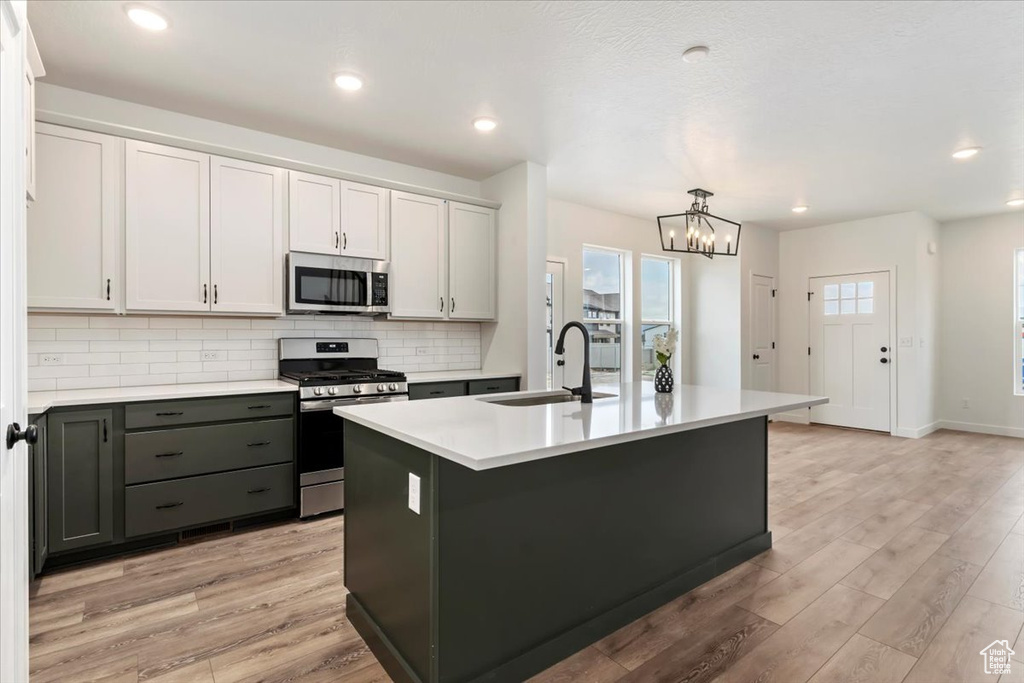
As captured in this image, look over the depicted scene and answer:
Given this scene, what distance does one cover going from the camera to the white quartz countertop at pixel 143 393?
262 centimetres

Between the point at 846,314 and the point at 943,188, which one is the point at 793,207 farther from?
the point at 846,314

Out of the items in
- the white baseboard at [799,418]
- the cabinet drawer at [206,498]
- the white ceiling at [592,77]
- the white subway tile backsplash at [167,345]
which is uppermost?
the white ceiling at [592,77]

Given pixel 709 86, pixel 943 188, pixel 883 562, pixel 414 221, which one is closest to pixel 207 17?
pixel 414 221

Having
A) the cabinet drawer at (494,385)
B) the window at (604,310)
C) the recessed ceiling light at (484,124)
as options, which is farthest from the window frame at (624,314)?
the recessed ceiling light at (484,124)

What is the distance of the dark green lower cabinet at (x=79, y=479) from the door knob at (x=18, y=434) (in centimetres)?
170

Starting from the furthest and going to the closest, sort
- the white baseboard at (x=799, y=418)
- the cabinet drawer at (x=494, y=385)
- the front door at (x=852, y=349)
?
the white baseboard at (x=799, y=418), the front door at (x=852, y=349), the cabinet drawer at (x=494, y=385)

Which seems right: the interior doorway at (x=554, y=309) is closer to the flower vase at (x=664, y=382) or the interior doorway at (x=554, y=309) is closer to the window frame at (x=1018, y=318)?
the flower vase at (x=664, y=382)

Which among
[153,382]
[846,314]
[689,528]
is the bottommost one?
[689,528]

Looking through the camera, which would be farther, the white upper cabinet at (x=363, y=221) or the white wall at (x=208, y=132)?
the white upper cabinet at (x=363, y=221)

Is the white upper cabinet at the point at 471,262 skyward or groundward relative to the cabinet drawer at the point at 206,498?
skyward

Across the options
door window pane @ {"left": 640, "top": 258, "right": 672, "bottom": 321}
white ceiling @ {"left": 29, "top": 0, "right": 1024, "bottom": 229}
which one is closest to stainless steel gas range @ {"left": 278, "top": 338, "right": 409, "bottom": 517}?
white ceiling @ {"left": 29, "top": 0, "right": 1024, "bottom": 229}

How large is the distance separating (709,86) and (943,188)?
12.4 ft

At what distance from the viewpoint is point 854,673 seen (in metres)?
1.89

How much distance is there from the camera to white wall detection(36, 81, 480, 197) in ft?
9.84
